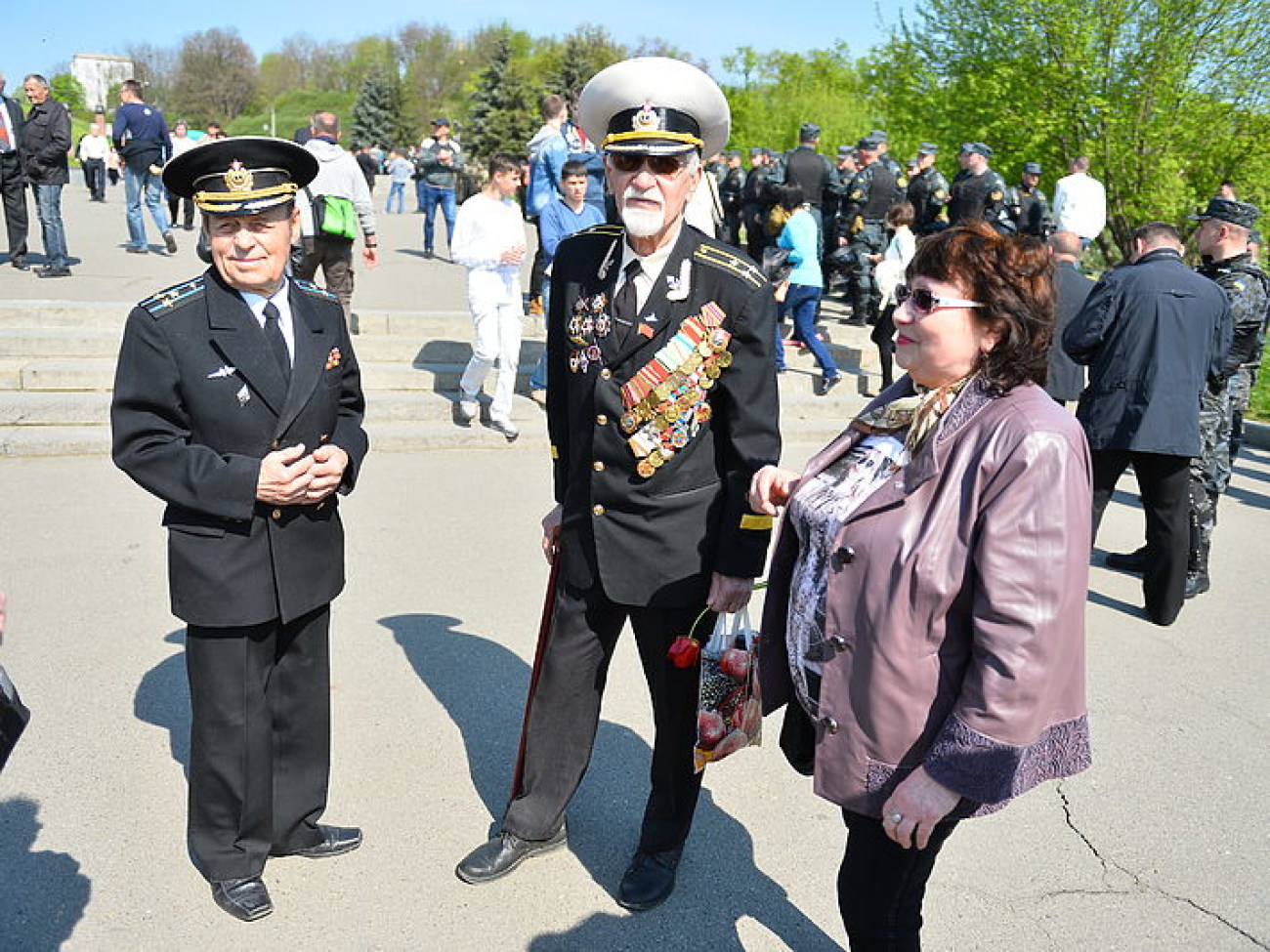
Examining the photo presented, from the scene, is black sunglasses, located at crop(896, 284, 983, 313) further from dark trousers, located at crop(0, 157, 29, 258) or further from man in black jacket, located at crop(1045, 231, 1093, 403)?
dark trousers, located at crop(0, 157, 29, 258)

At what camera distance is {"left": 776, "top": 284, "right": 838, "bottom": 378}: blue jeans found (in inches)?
387

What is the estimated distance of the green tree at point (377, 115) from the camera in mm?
54531

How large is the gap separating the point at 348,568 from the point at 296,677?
2560 mm

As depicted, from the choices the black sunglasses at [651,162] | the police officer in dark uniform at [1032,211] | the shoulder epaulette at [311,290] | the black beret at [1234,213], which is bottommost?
the police officer in dark uniform at [1032,211]

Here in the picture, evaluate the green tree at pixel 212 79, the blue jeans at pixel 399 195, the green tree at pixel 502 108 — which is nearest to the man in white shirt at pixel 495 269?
the blue jeans at pixel 399 195

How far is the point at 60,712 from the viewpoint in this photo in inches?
160

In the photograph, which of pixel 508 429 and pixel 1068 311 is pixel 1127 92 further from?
pixel 508 429

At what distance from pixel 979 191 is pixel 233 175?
1101 centimetres

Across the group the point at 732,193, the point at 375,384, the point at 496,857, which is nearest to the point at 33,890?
the point at 496,857

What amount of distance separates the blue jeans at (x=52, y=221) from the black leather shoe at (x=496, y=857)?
970 cm

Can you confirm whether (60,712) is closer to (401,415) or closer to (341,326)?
(341,326)

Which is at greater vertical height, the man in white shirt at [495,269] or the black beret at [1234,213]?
the black beret at [1234,213]

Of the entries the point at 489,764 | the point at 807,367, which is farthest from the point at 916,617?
the point at 807,367

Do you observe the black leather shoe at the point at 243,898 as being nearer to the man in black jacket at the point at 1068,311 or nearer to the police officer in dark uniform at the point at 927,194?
the man in black jacket at the point at 1068,311
